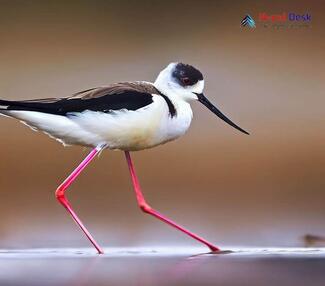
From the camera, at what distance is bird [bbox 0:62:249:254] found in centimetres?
145

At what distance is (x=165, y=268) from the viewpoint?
4.06 feet

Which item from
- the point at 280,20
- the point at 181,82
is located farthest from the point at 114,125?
the point at 280,20

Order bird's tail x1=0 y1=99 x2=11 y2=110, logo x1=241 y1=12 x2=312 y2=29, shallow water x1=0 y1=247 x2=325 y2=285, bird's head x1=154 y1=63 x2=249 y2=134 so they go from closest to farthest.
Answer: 1. shallow water x1=0 y1=247 x2=325 y2=285
2. bird's tail x1=0 y1=99 x2=11 y2=110
3. bird's head x1=154 y1=63 x2=249 y2=134
4. logo x1=241 y1=12 x2=312 y2=29

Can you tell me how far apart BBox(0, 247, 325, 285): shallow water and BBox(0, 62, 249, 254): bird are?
0.57ft

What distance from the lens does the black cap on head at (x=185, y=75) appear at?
156 centimetres

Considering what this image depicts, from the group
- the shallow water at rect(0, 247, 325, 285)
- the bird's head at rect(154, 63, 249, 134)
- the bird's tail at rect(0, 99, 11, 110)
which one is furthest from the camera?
the bird's head at rect(154, 63, 249, 134)

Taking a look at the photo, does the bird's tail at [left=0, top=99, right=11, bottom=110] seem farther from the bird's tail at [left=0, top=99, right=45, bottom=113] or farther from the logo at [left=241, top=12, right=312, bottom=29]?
the logo at [left=241, top=12, right=312, bottom=29]

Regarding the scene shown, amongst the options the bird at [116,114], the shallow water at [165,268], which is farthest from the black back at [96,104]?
the shallow water at [165,268]

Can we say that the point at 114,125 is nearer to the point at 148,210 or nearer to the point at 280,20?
the point at 148,210

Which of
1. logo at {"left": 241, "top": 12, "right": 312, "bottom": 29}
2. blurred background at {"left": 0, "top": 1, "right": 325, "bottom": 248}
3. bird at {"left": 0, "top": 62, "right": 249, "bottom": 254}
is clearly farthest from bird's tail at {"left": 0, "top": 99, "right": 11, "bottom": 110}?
logo at {"left": 241, "top": 12, "right": 312, "bottom": 29}

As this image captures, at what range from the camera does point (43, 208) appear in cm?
165

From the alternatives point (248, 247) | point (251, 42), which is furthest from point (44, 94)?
point (248, 247)

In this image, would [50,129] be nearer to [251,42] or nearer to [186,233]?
[186,233]

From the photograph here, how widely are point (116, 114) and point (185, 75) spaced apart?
24 cm
